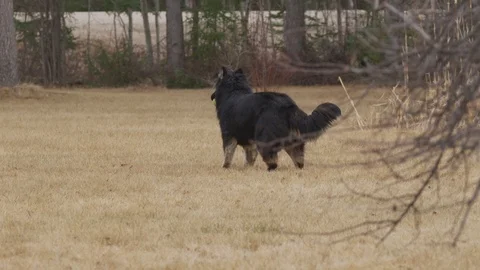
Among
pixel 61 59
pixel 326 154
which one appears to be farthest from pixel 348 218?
pixel 61 59

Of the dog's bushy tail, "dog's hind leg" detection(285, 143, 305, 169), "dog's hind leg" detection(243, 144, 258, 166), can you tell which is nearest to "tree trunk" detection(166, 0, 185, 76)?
"dog's hind leg" detection(243, 144, 258, 166)

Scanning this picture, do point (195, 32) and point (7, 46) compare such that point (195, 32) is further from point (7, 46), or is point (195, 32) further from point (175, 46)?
point (7, 46)

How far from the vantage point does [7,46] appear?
28094mm

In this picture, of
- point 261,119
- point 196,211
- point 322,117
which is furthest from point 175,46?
point 196,211

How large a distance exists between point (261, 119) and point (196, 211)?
8.71 feet

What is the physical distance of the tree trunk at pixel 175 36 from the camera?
3550cm

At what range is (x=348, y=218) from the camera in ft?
29.4

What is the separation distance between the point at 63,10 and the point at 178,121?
16.5 m

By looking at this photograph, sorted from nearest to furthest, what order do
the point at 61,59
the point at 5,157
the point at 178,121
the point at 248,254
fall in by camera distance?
1. the point at 248,254
2. the point at 5,157
3. the point at 178,121
4. the point at 61,59

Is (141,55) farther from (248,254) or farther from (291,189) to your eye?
(248,254)

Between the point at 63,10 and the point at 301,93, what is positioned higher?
the point at 63,10

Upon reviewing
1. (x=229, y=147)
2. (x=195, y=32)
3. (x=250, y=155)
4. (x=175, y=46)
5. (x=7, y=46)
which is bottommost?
(x=175, y=46)

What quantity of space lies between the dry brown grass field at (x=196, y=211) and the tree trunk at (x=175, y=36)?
18968mm

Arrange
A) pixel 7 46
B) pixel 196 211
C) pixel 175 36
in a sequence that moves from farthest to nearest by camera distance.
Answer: pixel 175 36 → pixel 7 46 → pixel 196 211
